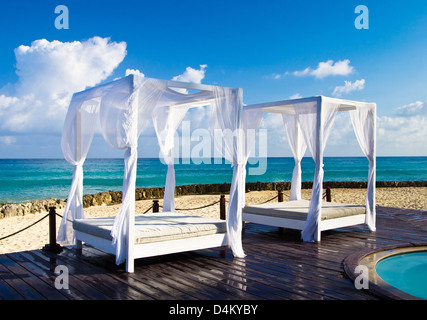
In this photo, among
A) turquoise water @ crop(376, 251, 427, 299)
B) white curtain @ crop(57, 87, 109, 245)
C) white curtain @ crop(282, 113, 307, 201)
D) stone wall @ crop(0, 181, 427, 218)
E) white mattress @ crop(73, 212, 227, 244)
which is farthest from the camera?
stone wall @ crop(0, 181, 427, 218)

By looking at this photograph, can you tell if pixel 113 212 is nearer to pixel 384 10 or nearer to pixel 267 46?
pixel 267 46

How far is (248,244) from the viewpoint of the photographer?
595 cm

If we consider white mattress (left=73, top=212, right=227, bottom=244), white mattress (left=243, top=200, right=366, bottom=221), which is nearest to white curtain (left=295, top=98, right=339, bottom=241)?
white mattress (left=243, top=200, right=366, bottom=221)

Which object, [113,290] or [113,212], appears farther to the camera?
[113,212]

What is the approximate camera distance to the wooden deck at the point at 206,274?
369 centimetres

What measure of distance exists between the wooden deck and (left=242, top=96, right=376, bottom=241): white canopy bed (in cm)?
34

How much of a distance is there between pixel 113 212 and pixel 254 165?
30.6 meters

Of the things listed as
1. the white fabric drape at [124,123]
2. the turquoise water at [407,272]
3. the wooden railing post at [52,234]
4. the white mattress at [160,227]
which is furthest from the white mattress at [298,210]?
the wooden railing post at [52,234]

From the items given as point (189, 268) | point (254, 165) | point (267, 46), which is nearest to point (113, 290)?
point (189, 268)

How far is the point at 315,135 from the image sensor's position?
6352 mm

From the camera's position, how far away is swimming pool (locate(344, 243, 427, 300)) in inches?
151

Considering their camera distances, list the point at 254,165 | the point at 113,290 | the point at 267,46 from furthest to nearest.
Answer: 1. the point at 254,165
2. the point at 267,46
3. the point at 113,290

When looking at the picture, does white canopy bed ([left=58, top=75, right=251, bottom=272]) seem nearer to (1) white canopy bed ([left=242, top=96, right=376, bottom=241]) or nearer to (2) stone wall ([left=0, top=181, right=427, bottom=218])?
(1) white canopy bed ([left=242, top=96, right=376, bottom=241])

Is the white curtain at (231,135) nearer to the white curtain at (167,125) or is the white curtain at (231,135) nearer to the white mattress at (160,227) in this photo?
the white mattress at (160,227)
